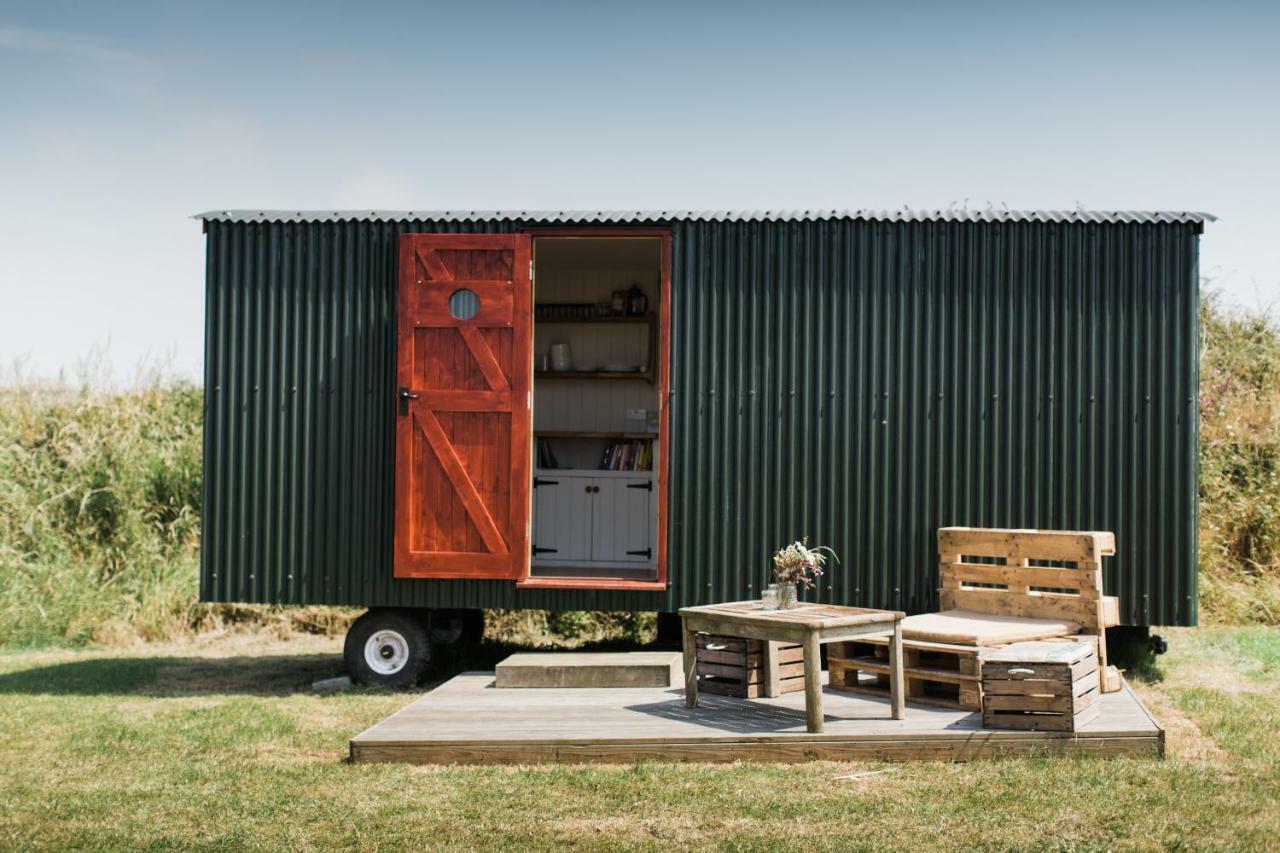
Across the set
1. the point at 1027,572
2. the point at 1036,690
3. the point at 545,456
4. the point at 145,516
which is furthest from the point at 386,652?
the point at 145,516

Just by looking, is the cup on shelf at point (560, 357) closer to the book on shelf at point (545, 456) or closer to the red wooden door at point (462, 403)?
the book on shelf at point (545, 456)

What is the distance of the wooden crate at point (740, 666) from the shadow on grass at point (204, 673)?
8.09ft

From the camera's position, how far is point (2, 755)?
6977 millimetres

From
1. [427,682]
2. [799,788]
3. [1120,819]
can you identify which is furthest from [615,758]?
[427,682]

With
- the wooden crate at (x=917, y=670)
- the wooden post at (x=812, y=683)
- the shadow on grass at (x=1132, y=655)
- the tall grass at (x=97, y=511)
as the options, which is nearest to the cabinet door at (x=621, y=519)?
the wooden crate at (x=917, y=670)

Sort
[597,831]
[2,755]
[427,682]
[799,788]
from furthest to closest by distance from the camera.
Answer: [427,682]
[2,755]
[799,788]
[597,831]

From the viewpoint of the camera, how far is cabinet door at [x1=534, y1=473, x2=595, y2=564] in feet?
34.5

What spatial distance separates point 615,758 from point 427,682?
3021mm

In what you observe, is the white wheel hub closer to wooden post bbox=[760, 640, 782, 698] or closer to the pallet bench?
wooden post bbox=[760, 640, 782, 698]

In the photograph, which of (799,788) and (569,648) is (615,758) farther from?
(569,648)

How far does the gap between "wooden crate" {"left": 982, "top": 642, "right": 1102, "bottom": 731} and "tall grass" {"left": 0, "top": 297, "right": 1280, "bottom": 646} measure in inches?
209

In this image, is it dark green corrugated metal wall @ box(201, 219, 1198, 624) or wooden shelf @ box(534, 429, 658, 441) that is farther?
wooden shelf @ box(534, 429, 658, 441)

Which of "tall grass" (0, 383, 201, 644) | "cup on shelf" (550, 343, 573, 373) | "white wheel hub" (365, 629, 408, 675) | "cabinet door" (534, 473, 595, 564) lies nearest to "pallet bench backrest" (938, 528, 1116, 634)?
"cabinet door" (534, 473, 595, 564)

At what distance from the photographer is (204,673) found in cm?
972
